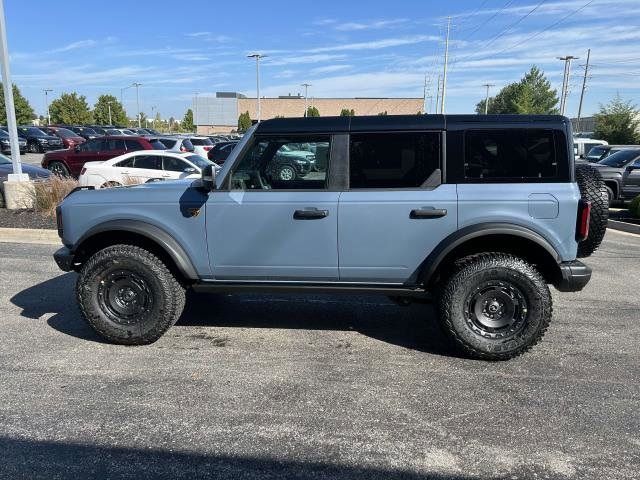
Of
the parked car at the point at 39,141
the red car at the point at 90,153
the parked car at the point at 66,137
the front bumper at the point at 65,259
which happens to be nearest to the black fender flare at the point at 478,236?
the front bumper at the point at 65,259

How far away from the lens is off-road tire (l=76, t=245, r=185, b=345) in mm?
4391

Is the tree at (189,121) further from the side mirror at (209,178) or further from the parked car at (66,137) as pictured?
the side mirror at (209,178)

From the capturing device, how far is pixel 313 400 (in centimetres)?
356

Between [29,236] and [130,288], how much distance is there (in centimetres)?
579

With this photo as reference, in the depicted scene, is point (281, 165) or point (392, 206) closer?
point (392, 206)

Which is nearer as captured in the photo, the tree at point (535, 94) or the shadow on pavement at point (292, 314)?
the shadow on pavement at point (292, 314)

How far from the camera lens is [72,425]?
323 centimetres

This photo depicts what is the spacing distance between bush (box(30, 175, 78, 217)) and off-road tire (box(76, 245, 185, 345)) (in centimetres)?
662

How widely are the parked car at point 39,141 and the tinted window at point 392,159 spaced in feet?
111

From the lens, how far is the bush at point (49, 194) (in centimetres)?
1033

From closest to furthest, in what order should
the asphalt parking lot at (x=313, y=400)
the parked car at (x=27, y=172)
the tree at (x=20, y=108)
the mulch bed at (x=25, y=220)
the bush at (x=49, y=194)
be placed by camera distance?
the asphalt parking lot at (x=313, y=400), the mulch bed at (x=25, y=220), the bush at (x=49, y=194), the parked car at (x=27, y=172), the tree at (x=20, y=108)

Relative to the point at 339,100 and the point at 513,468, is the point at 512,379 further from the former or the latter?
the point at 339,100

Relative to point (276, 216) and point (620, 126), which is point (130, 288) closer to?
point (276, 216)

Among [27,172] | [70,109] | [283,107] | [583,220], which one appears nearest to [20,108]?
[70,109]
